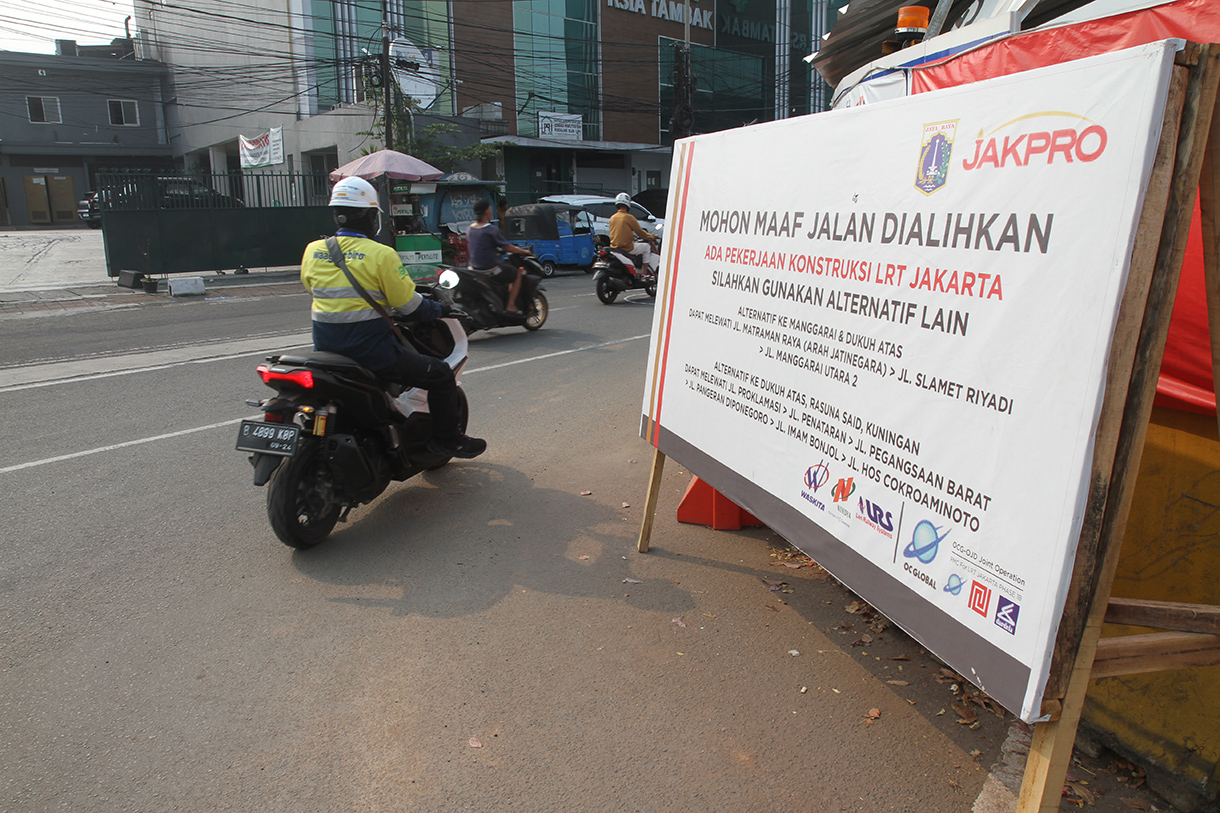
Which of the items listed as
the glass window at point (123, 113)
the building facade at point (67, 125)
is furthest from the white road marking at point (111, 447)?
the glass window at point (123, 113)

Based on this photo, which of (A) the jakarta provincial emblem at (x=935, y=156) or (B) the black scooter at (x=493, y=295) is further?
(B) the black scooter at (x=493, y=295)

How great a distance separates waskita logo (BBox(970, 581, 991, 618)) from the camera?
2.19m

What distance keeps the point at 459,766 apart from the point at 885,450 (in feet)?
5.87

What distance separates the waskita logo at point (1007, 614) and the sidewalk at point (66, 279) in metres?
16.3

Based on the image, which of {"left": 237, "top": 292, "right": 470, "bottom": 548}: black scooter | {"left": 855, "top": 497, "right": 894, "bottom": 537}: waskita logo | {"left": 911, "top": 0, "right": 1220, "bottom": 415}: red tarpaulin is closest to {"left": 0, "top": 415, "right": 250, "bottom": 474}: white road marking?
{"left": 237, "top": 292, "right": 470, "bottom": 548}: black scooter

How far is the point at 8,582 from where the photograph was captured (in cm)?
407

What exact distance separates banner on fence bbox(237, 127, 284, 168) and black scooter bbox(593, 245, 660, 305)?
66.7 feet

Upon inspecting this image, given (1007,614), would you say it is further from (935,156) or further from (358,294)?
(358,294)

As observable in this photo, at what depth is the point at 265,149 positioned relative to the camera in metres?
30.8

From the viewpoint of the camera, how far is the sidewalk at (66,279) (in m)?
15.3

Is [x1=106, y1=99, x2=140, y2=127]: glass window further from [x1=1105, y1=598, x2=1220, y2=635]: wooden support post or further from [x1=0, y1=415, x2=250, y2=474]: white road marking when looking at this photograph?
[x1=1105, y1=598, x2=1220, y2=635]: wooden support post

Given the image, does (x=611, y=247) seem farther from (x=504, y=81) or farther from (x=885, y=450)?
(x=504, y=81)

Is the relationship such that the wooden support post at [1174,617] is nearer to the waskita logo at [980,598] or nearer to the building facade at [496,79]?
the waskita logo at [980,598]

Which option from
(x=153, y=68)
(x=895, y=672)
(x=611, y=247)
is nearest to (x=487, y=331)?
(x=611, y=247)
